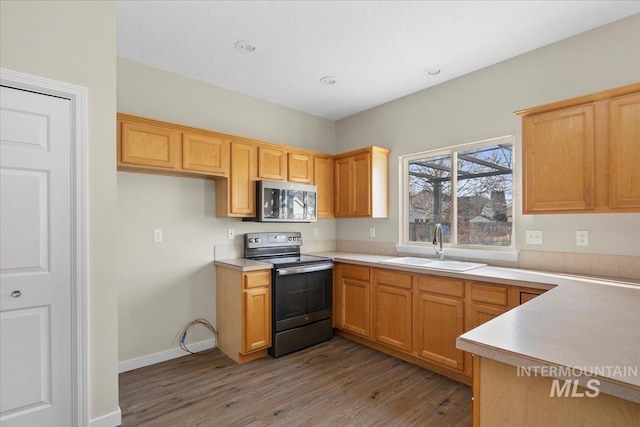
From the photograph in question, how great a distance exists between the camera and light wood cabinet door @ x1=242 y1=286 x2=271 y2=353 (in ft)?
9.70

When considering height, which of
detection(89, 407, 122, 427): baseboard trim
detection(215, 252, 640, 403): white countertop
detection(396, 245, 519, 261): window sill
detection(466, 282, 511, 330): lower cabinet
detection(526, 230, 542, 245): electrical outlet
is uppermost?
detection(526, 230, 542, 245): electrical outlet

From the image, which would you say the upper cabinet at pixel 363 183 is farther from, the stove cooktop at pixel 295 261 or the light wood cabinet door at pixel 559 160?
the light wood cabinet door at pixel 559 160

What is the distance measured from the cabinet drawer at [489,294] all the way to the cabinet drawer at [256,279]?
183 centimetres

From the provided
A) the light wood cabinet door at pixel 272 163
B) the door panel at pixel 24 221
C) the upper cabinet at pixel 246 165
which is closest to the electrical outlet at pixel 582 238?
the upper cabinet at pixel 246 165

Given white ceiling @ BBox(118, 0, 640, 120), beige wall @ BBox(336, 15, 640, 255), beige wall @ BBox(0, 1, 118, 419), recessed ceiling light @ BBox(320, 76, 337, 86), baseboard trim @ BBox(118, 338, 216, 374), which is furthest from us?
recessed ceiling light @ BBox(320, 76, 337, 86)

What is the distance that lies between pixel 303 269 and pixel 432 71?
2.37m

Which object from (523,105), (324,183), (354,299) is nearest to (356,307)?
(354,299)

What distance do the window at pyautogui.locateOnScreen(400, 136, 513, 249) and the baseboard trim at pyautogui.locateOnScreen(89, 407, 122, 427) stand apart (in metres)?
3.07

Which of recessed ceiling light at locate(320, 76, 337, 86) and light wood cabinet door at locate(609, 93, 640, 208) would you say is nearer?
light wood cabinet door at locate(609, 93, 640, 208)

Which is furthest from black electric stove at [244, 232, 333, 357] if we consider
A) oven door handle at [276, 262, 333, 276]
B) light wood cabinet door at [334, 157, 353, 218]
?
light wood cabinet door at [334, 157, 353, 218]

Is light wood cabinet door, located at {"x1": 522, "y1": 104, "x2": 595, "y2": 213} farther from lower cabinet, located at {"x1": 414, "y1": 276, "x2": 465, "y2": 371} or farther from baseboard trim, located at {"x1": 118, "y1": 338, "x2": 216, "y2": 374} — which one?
baseboard trim, located at {"x1": 118, "y1": 338, "x2": 216, "y2": 374}

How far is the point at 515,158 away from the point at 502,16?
119 centimetres

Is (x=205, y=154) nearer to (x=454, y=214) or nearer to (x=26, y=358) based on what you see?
(x=26, y=358)

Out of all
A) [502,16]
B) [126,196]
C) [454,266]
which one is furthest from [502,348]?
[126,196]
